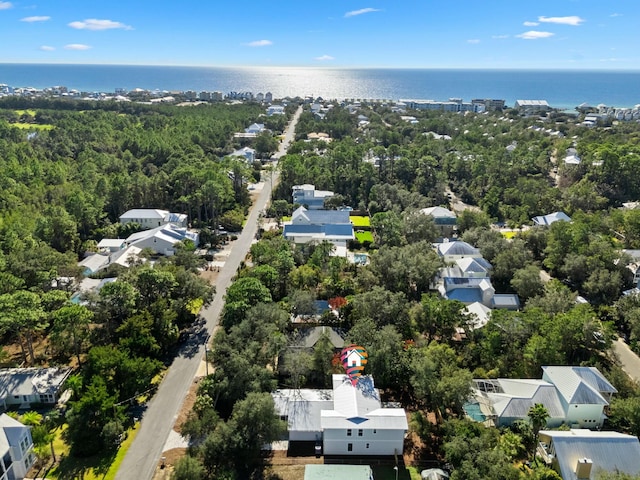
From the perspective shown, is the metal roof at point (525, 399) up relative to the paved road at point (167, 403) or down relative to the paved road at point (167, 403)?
up

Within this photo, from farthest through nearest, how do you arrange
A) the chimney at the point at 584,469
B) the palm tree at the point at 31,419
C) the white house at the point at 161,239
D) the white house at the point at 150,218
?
the white house at the point at 150,218, the white house at the point at 161,239, the palm tree at the point at 31,419, the chimney at the point at 584,469

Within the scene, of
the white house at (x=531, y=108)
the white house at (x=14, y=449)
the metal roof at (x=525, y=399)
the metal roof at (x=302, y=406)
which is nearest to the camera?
the white house at (x=14, y=449)

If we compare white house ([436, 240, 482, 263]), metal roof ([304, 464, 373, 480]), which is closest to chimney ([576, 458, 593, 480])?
metal roof ([304, 464, 373, 480])

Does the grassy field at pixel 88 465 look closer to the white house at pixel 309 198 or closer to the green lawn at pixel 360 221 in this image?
the green lawn at pixel 360 221

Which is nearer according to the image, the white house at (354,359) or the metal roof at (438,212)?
the white house at (354,359)

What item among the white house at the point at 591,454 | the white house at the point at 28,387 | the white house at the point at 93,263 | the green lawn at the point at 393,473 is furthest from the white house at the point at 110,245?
the white house at the point at 591,454

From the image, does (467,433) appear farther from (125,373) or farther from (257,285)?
(125,373)

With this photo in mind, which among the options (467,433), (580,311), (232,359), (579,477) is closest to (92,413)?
(232,359)
